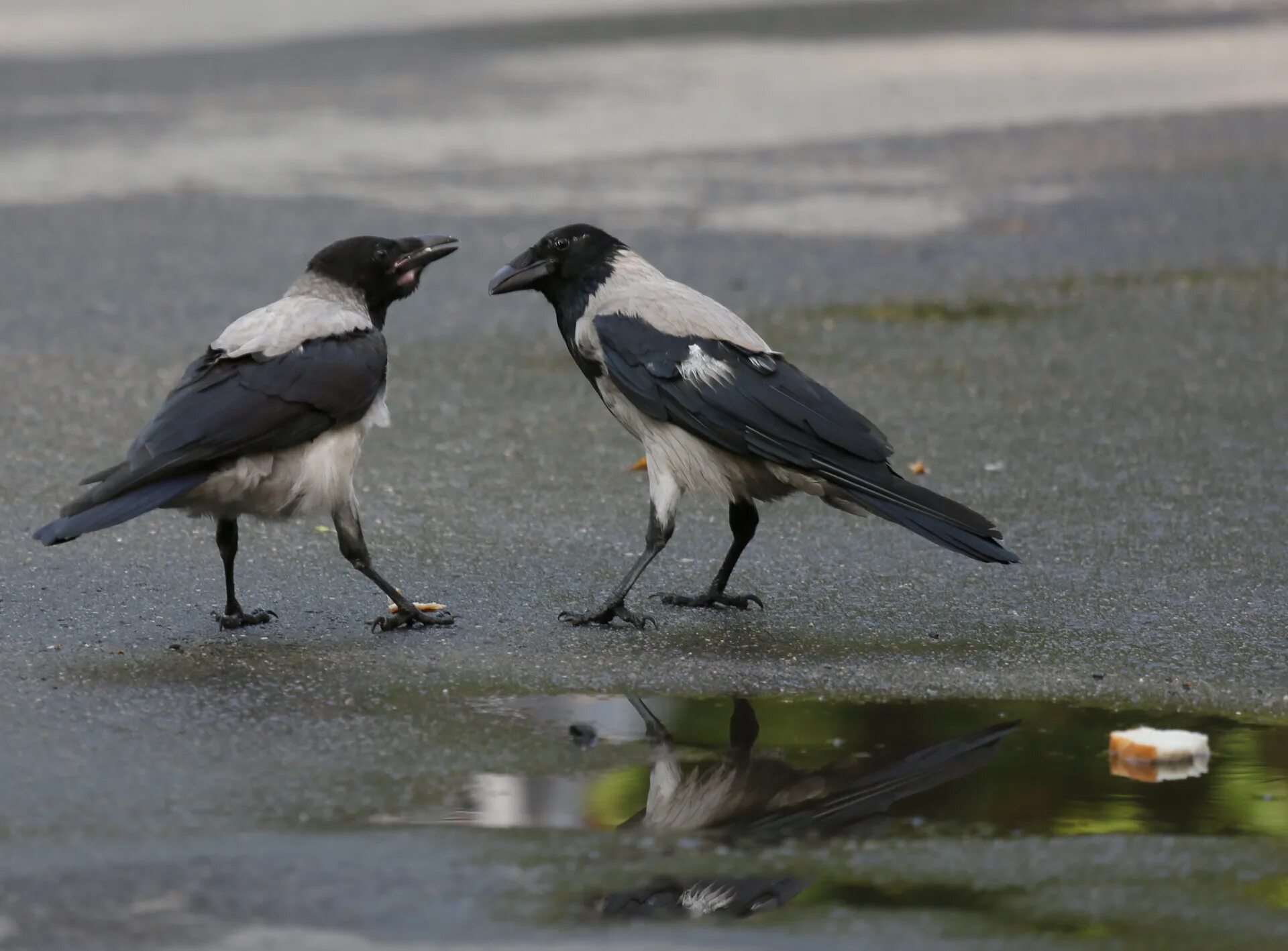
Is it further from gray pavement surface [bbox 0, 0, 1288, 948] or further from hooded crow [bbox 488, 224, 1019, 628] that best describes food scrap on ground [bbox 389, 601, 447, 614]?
hooded crow [bbox 488, 224, 1019, 628]

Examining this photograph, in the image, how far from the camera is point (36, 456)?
6898 mm

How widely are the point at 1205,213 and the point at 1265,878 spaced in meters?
7.07

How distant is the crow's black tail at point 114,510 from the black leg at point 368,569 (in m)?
0.48

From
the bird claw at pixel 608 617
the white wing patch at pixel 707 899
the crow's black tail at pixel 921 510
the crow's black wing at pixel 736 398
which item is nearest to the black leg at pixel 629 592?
the bird claw at pixel 608 617

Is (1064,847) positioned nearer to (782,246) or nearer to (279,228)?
(782,246)

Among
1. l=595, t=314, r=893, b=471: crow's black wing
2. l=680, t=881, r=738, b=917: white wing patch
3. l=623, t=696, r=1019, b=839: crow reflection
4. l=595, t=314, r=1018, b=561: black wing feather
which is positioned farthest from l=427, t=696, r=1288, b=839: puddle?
l=595, t=314, r=893, b=471: crow's black wing

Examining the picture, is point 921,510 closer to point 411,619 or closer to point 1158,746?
point 1158,746

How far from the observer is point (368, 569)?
5379 mm

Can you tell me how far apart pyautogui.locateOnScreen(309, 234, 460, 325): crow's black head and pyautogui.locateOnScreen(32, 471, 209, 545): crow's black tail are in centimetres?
109

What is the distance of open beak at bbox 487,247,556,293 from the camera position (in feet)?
19.9

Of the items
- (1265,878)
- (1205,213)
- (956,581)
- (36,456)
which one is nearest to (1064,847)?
(1265,878)

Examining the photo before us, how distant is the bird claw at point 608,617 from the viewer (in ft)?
17.4

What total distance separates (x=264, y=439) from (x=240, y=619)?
0.51 metres

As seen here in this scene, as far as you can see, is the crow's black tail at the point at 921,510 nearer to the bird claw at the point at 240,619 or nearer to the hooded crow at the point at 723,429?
the hooded crow at the point at 723,429
